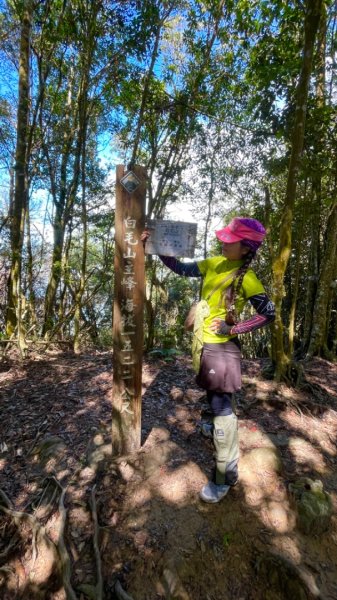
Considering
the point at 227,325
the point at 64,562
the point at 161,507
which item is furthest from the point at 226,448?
the point at 64,562

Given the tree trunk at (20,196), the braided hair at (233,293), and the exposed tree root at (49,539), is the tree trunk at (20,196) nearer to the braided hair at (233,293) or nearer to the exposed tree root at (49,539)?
the exposed tree root at (49,539)

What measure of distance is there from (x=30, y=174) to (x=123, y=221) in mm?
5143

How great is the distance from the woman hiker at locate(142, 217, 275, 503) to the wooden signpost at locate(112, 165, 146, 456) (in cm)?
67

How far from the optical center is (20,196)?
256 inches

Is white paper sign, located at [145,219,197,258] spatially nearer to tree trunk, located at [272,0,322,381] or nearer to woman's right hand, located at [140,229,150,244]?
woman's right hand, located at [140,229,150,244]

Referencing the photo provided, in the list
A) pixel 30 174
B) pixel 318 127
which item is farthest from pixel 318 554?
pixel 30 174

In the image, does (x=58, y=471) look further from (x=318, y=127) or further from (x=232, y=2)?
(x=232, y=2)

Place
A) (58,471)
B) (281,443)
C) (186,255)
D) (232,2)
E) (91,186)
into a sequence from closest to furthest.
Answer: (186,255) < (58,471) < (281,443) < (232,2) < (91,186)

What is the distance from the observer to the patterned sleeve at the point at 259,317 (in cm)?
240

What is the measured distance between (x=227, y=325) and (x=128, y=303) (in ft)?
3.10

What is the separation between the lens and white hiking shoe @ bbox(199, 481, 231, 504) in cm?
270

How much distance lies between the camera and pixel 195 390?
4.88 m

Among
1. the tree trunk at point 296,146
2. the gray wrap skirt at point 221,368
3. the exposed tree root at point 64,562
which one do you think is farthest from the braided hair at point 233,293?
the exposed tree root at point 64,562

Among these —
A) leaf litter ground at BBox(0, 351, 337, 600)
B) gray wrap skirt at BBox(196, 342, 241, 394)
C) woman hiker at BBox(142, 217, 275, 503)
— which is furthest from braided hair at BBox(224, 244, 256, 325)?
leaf litter ground at BBox(0, 351, 337, 600)
